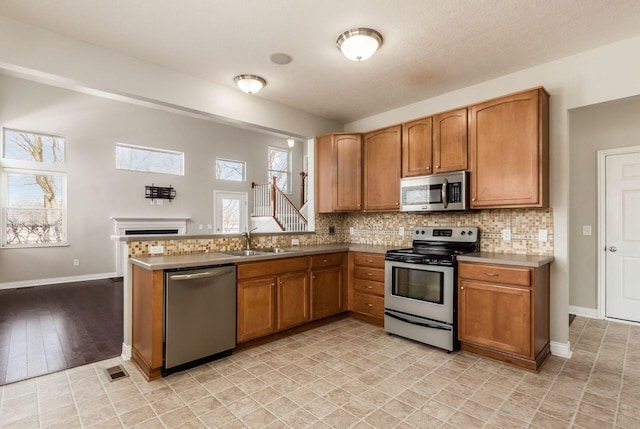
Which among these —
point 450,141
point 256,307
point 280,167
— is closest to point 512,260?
point 450,141

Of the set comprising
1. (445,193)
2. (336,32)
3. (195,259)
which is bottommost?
→ (195,259)

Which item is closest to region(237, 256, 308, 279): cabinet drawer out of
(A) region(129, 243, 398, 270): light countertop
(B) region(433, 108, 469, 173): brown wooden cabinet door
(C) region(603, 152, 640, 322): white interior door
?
(A) region(129, 243, 398, 270): light countertop

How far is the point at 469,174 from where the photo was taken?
3273mm

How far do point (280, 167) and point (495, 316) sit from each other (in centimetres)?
814

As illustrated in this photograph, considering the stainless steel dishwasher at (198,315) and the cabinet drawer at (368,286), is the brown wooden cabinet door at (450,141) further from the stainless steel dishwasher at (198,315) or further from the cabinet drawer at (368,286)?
the stainless steel dishwasher at (198,315)

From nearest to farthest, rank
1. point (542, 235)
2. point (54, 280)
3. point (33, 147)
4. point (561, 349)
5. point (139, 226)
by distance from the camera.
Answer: point (561, 349) → point (542, 235) → point (33, 147) → point (54, 280) → point (139, 226)

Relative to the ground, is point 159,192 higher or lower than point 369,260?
higher

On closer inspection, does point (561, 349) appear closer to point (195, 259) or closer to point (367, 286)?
point (367, 286)

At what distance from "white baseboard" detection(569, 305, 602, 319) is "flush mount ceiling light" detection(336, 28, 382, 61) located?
410 centimetres

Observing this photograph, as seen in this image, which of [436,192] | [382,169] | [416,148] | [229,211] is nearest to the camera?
[436,192]

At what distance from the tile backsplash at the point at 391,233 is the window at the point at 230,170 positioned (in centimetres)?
493

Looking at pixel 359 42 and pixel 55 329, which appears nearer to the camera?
pixel 359 42

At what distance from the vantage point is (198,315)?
275 cm

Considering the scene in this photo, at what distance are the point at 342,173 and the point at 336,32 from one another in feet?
6.50
